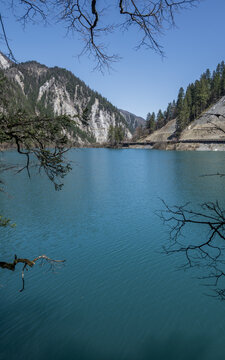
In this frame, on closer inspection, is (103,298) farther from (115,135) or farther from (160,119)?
(160,119)

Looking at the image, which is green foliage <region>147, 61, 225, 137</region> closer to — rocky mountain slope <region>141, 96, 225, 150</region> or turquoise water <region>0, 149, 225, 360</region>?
rocky mountain slope <region>141, 96, 225, 150</region>

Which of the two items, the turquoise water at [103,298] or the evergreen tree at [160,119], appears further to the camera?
the evergreen tree at [160,119]

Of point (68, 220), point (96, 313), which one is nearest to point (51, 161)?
point (96, 313)

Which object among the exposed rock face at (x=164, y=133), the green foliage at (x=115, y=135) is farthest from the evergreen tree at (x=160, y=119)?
the green foliage at (x=115, y=135)

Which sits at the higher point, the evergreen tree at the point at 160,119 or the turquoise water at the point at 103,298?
the evergreen tree at the point at 160,119

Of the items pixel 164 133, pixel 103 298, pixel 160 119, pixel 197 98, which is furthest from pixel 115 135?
→ pixel 103 298

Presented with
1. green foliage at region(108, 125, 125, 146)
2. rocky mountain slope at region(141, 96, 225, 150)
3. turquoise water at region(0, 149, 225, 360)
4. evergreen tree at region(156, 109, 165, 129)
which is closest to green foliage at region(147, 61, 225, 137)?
rocky mountain slope at region(141, 96, 225, 150)

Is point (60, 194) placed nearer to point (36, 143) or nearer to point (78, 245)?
point (78, 245)

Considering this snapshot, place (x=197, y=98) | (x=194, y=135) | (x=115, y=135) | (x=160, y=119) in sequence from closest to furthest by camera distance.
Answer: (x=194, y=135) < (x=197, y=98) < (x=160, y=119) < (x=115, y=135)

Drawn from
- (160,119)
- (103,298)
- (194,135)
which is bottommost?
(103,298)

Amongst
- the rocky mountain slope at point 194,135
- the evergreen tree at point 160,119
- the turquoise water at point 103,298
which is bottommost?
the turquoise water at point 103,298

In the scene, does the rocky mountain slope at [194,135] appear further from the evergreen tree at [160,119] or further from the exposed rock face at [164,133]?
the evergreen tree at [160,119]

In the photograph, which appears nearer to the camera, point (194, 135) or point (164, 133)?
point (194, 135)

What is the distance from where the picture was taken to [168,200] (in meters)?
23.7
